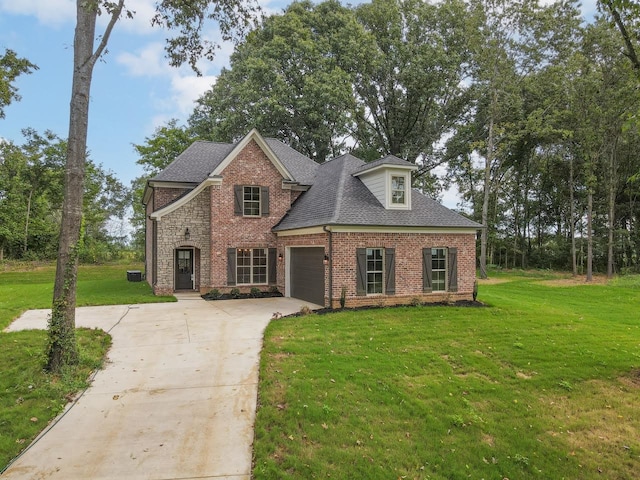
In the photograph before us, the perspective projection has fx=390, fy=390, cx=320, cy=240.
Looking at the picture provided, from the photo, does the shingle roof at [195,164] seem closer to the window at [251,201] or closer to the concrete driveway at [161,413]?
the window at [251,201]

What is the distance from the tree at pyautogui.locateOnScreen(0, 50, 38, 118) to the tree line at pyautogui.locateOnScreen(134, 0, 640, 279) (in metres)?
12.0

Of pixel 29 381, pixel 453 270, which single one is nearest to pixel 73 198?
pixel 29 381

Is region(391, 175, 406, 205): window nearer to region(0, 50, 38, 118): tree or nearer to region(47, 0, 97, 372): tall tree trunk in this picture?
region(47, 0, 97, 372): tall tree trunk

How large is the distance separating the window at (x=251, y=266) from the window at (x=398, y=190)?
235 inches

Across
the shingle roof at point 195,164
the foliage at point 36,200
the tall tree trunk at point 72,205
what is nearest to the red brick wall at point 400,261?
the shingle roof at point 195,164

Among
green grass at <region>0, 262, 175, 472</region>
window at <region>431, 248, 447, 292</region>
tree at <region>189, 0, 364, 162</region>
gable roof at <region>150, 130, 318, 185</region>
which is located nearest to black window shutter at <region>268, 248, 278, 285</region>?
gable roof at <region>150, 130, 318, 185</region>

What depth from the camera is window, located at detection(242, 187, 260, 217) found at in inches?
648

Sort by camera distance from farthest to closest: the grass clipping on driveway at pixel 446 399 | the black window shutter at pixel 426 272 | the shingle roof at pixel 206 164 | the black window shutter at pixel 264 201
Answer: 1. the shingle roof at pixel 206 164
2. the black window shutter at pixel 264 201
3. the black window shutter at pixel 426 272
4. the grass clipping on driveway at pixel 446 399

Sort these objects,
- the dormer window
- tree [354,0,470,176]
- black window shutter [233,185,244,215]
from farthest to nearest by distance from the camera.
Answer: tree [354,0,470,176], black window shutter [233,185,244,215], the dormer window

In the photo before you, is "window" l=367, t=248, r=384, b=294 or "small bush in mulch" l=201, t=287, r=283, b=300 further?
"small bush in mulch" l=201, t=287, r=283, b=300

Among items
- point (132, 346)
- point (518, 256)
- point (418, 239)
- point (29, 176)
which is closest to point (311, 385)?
point (132, 346)

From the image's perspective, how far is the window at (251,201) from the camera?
1647 cm

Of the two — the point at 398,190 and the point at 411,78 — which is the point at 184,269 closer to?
the point at 398,190

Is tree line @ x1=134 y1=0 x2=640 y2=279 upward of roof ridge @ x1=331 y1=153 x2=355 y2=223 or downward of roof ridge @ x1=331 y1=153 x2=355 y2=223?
upward
